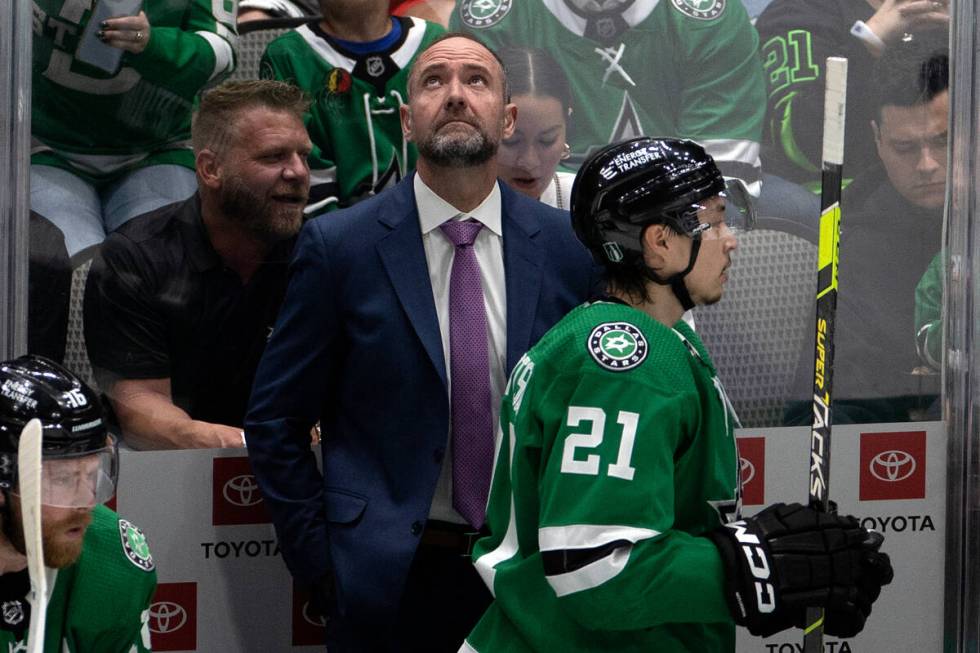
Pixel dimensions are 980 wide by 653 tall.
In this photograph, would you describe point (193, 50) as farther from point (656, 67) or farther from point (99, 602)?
point (99, 602)

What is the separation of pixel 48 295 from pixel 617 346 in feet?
5.61

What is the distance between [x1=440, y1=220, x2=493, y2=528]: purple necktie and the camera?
2.82m

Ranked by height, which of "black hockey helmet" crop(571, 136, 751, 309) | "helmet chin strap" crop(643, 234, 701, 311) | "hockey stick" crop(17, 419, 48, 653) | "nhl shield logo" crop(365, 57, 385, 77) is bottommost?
"hockey stick" crop(17, 419, 48, 653)

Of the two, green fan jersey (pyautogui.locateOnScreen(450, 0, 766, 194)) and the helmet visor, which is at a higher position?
green fan jersey (pyautogui.locateOnScreen(450, 0, 766, 194))

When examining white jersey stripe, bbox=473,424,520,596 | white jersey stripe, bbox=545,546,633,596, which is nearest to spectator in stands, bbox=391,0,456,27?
white jersey stripe, bbox=473,424,520,596

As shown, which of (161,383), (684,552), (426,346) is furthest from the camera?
(161,383)

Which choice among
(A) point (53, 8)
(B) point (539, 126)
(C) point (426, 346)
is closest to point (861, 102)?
(B) point (539, 126)

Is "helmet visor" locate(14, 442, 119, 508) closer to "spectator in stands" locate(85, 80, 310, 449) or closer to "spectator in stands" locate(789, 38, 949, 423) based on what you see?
"spectator in stands" locate(85, 80, 310, 449)

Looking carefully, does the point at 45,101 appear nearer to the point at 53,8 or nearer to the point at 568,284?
the point at 53,8

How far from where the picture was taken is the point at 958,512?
131 inches

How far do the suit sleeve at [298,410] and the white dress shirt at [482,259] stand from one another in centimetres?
20

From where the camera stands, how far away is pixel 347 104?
3.34 meters

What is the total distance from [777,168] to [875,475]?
2.30 ft

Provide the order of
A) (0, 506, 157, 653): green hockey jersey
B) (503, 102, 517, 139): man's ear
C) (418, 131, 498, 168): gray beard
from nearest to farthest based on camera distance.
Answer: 1. (0, 506, 157, 653): green hockey jersey
2. (418, 131, 498, 168): gray beard
3. (503, 102, 517, 139): man's ear
